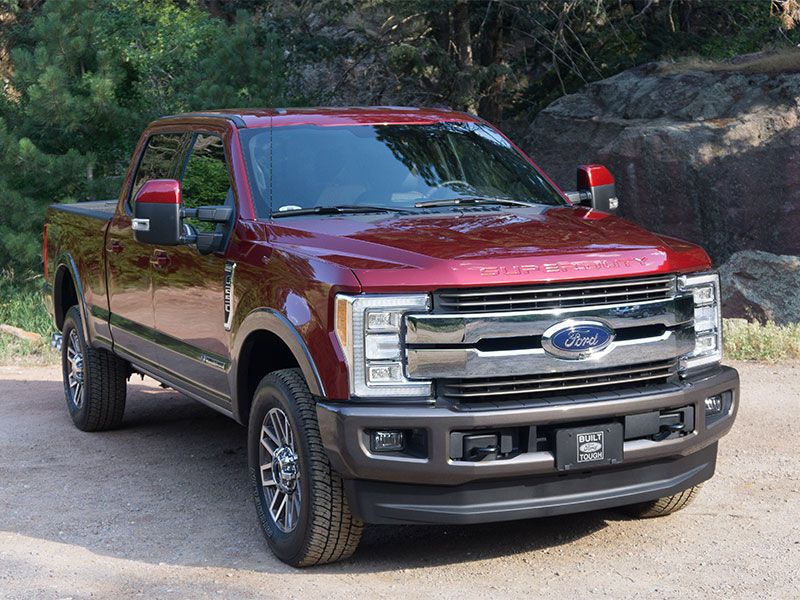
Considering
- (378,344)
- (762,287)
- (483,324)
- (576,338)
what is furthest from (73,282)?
(762,287)

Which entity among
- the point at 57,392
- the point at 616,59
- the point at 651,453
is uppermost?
the point at 616,59

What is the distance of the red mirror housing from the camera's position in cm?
689

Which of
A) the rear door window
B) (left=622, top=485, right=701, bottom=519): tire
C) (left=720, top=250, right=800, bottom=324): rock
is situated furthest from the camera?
(left=720, top=250, right=800, bottom=324): rock

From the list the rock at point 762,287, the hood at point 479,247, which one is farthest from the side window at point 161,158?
the rock at point 762,287

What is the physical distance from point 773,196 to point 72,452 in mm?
8083

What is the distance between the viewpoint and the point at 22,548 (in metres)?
5.91

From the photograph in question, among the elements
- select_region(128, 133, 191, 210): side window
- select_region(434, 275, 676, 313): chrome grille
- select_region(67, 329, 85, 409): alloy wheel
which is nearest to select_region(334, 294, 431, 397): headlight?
select_region(434, 275, 676, 313): chrome grille

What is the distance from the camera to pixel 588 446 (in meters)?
5.10

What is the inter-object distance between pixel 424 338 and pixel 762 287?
785cm

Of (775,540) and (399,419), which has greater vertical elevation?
(399,419)

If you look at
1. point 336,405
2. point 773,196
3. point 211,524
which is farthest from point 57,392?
point 773,196

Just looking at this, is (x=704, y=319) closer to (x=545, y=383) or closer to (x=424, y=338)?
(x=545, y=383)

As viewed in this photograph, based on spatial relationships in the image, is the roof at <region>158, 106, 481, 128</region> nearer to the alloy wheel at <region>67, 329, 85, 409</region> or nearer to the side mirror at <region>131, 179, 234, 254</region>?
the side mirror at <region>131, 179, 234, 254</region>

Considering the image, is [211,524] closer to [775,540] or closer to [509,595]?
[509,595]
